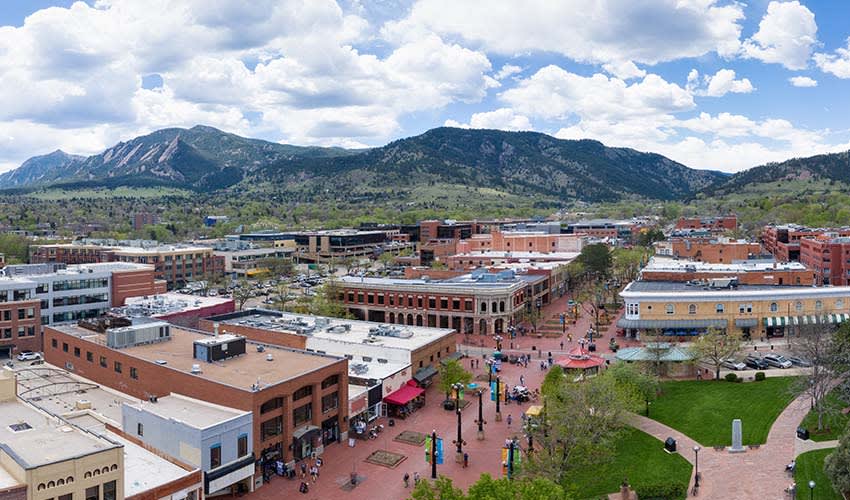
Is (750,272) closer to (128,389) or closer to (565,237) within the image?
(565,237)

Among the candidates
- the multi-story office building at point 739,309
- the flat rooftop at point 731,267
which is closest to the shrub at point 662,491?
the multi-story office building at point 739,309

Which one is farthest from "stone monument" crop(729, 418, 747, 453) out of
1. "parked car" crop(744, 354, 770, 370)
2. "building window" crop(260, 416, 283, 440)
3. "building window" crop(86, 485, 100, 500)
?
"building window" crop(86, 485, 100, 500)

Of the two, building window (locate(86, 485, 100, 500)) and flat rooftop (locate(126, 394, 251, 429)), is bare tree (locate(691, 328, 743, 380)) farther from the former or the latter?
building window (locate(86, 485, 100, 500))

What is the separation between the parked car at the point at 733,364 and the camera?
216ft

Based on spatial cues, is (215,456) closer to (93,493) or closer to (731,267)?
(93,493)

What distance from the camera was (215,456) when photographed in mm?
38812

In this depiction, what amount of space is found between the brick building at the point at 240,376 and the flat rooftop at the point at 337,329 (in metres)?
11.4

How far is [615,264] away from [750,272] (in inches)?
1590

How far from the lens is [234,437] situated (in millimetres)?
40188

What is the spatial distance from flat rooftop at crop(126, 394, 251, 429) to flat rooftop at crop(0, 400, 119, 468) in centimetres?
573

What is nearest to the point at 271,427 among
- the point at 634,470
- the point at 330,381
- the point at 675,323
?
the point at 330,381

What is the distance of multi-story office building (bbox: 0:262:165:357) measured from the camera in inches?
3128

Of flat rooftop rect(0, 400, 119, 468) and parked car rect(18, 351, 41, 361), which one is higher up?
flat rooftop rect(0, 400, 119, 468)

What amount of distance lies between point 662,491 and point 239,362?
31339mm
